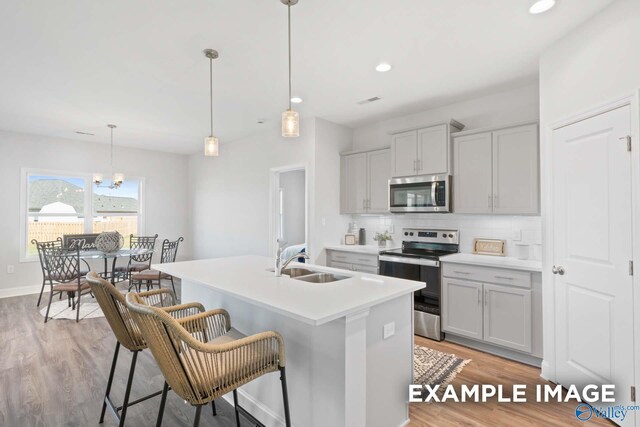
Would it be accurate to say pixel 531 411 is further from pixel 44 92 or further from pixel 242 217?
pixel 44 92

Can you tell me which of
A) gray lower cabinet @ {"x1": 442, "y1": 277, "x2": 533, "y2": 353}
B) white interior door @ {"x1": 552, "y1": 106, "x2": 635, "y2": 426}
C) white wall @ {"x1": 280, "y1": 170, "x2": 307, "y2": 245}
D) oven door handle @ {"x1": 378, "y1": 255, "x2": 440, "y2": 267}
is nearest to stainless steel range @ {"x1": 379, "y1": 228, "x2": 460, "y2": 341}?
oven door handle @ {"x1": 378, "y1": 255, "x2": 440, "y2": 267}

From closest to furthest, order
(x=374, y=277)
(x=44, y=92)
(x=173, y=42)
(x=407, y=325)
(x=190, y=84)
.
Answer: (x=407, y=325), (x=374, y=277), (x=173, y=42), (x=190, y=84), (x=44, y=92)

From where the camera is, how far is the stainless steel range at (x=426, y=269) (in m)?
3.49

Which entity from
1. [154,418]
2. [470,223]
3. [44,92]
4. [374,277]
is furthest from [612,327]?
[44,92]

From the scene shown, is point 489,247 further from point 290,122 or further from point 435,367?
point 290,122

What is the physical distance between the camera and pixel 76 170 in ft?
19.7

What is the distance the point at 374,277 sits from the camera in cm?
223

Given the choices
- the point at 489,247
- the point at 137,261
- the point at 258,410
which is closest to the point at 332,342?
the point at 258,410

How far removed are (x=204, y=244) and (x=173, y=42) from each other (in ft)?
15.8

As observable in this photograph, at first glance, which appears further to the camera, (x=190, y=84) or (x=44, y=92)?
(x=44, y=92)

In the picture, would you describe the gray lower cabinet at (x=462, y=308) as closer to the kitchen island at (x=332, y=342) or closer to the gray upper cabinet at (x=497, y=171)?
the gray upper cabinet at (x=497, y=171)

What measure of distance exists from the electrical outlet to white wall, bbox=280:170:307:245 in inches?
207

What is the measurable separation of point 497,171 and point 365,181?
5.53 feet

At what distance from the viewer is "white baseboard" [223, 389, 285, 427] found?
2.00 m
